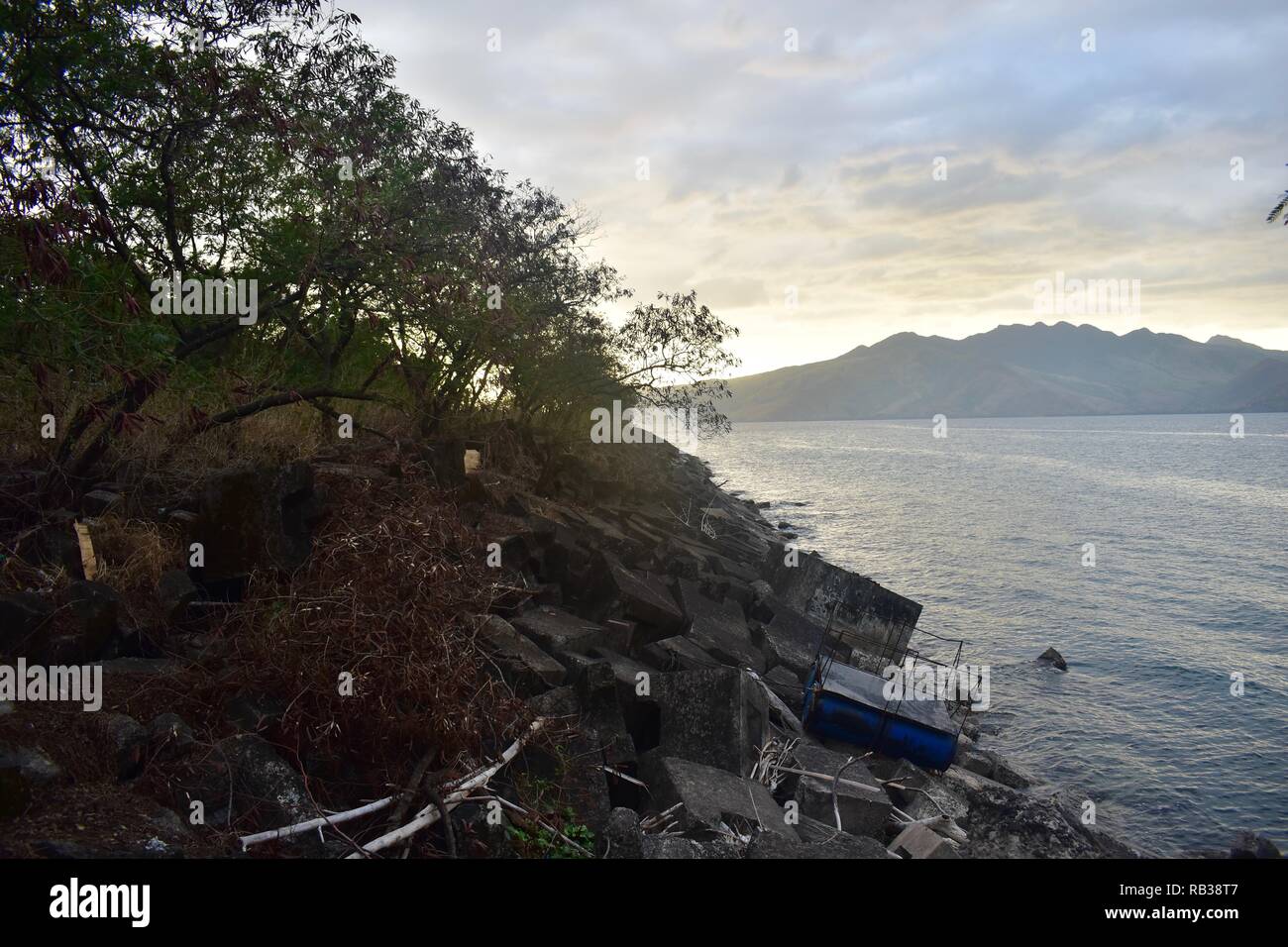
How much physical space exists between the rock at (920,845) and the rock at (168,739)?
6.87 metres

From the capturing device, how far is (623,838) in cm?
589

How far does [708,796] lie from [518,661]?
7.51ft

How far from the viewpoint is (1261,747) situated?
1678 cm

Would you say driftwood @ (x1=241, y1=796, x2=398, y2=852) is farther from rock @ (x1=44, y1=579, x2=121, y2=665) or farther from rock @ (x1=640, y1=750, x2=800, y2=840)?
rock @ (x1=640, y1=750, x2=800, y2=840)

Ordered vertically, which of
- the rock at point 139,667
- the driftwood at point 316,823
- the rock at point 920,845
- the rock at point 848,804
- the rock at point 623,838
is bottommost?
the rock at point 920,845

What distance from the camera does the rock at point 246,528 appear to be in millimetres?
7523

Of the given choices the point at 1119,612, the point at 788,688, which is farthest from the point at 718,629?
the point at 1119,612

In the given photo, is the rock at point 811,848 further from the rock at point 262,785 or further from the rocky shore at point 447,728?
the rock at point 262,785

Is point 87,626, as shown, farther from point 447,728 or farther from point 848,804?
point 848,804

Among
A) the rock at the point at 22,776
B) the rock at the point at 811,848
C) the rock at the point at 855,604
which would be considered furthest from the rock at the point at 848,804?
the rock at the point at 855,604

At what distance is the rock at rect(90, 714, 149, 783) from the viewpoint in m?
5.00

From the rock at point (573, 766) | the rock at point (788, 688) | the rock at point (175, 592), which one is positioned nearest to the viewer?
the rock at point (573, 766)
